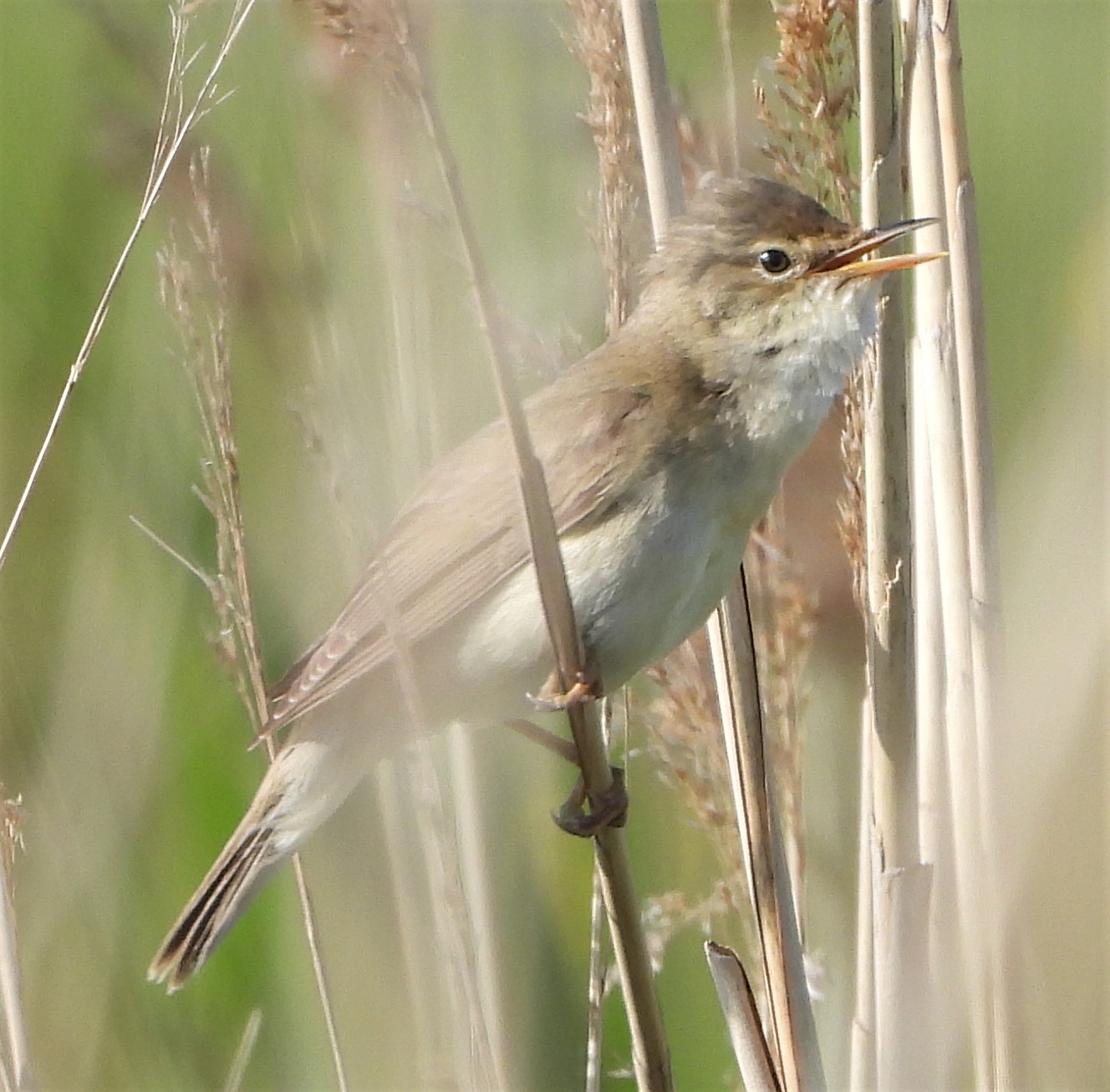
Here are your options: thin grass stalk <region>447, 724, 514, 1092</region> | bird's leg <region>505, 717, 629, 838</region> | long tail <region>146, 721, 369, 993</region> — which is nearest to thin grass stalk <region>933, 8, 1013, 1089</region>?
bird's leg <region>505, 717, 629, 838</region>

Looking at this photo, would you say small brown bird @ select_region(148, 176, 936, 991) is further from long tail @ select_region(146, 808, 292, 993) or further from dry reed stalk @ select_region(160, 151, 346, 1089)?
dry reed stalk @ select_region(160, 151, 346, 1089)

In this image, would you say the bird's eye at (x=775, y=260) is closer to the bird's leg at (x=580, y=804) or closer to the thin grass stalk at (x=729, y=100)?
the thin grass stalk at (x=729, y=100)

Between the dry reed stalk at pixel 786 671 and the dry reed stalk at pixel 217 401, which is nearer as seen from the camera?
the dry reed stalk at pixel 217 401

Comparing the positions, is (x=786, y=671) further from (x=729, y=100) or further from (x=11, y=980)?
(x=11, y=980)

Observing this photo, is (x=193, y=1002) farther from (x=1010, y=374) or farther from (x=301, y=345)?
(x=1010, y=374)

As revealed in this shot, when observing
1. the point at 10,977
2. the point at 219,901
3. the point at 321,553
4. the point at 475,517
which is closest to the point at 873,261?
the point at 475,517

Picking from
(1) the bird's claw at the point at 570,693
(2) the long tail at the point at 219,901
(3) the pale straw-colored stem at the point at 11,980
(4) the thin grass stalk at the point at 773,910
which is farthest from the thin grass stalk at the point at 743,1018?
(3) the pale straw-colored stem at the point at 11,980
